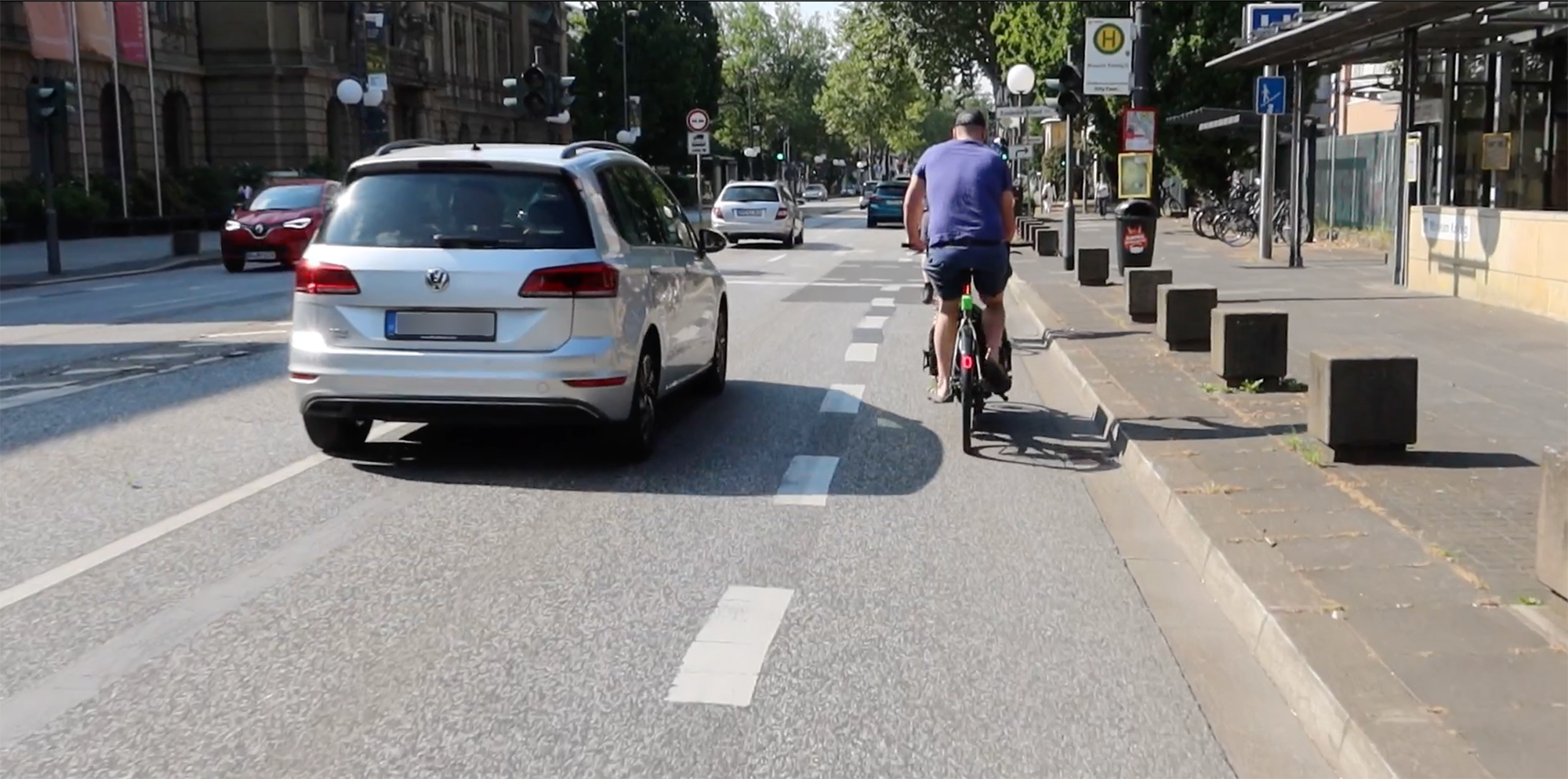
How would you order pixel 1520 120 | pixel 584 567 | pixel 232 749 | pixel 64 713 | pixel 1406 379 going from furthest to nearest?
pixel 1520 120 → pixel 1406 379 → pixel 584 567 → pixel 64 713 → pixel 232 749

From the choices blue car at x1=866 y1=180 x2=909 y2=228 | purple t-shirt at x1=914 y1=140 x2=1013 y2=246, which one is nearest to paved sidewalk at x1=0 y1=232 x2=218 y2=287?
blue car at x1=866 y1=180 x2=909 y2=228

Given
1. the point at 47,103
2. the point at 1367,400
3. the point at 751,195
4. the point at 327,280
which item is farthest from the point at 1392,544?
the point at 751,195

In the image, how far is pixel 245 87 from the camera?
174 feet

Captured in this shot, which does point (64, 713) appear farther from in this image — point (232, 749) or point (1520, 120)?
point (1520, 120)

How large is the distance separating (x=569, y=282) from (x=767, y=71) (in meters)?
106

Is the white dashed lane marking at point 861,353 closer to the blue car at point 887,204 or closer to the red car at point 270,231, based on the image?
the red car at point 270,231

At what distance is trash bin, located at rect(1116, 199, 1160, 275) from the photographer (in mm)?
19891

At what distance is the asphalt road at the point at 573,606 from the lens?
442 cm

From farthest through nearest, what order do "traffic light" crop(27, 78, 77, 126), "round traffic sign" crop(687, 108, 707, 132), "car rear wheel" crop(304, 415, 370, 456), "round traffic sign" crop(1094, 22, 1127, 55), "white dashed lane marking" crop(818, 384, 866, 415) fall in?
1. "round traffic sign" crop(687, 108, 707, 132)
2. "traffic light" crop(27, 78, 77, 126)
3. "round traffic sign" crop(1094, 22, 1127, 55)
4. "white dashed lane marking" crop(818, 384, 866, 415)
5. "car rear wheel" crop(304, 415, 370, 456)

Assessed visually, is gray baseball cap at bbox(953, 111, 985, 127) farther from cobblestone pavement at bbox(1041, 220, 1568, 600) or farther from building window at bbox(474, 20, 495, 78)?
building window at bbox(474, 20, 495, 78)

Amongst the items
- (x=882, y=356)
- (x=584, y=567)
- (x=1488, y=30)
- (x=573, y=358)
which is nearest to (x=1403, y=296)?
(x=1488, y=30)

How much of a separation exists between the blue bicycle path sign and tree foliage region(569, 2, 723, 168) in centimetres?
5677

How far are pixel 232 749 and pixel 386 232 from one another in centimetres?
429

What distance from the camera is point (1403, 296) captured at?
59.6ft
